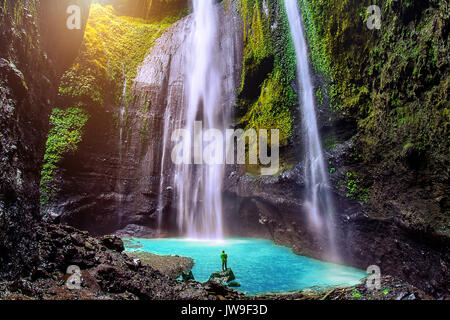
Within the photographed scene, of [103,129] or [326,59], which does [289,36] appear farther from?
[103,129]

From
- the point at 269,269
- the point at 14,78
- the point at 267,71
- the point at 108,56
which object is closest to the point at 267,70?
the point at 267,71

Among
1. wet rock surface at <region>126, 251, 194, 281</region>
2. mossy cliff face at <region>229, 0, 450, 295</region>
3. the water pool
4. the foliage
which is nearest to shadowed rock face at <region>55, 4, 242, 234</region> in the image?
the water pool

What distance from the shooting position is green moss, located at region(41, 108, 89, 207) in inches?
486

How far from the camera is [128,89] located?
52.7 ft

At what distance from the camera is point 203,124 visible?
15203 millimetres

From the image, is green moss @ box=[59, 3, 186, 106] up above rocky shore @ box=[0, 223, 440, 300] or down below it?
above

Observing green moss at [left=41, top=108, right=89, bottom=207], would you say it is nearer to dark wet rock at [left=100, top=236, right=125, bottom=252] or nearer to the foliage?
dark wet rock at [left=100, top=236, right=125, bottom=252]

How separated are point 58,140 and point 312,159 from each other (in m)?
12.5

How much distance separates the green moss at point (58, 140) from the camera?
12.3 meters

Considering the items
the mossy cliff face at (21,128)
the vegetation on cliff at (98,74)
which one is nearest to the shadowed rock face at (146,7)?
the vegetation on cliff at (98,74)

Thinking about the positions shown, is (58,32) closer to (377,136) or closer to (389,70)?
(389,70)

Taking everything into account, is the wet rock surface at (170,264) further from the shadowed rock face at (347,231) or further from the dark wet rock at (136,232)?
the dark wet rock at (136,232)

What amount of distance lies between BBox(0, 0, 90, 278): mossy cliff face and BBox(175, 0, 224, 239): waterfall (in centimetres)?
1026
